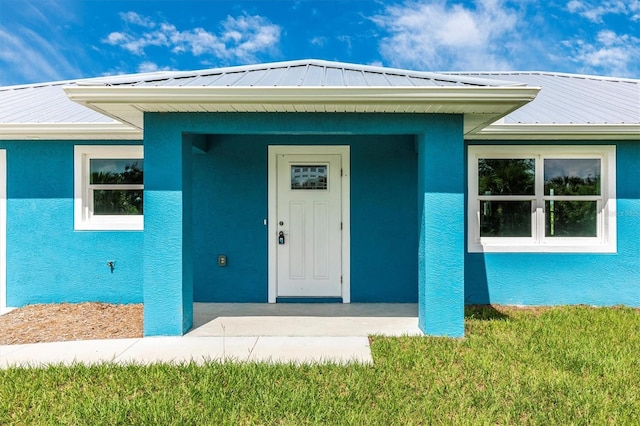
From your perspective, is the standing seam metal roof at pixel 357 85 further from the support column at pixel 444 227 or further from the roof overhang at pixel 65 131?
the support column at pixel 444 227

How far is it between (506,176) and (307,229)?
3.47 meters

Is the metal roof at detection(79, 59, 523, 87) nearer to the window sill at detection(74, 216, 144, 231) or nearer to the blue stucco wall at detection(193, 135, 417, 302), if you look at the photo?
the blue stucco wall at detection(193, 135, 417, 302)

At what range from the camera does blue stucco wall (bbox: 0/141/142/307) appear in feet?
22.2

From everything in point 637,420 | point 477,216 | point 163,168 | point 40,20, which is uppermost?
point 40,20

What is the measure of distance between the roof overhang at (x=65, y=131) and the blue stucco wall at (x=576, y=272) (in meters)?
5.97

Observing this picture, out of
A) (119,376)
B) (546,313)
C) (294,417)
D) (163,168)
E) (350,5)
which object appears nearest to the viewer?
(294,417)

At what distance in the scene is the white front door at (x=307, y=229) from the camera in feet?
22.2

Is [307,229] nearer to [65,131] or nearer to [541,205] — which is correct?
[541,205]

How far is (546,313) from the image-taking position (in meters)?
5.88

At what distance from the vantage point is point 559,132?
630cm

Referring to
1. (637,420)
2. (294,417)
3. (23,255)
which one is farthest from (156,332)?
(637,420)

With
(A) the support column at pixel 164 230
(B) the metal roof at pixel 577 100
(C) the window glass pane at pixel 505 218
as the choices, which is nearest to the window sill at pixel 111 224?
(A) the support column at pixel 164 230

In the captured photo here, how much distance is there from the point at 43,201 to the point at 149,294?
11.2ft

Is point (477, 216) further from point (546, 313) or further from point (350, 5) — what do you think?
point (350, 5)
